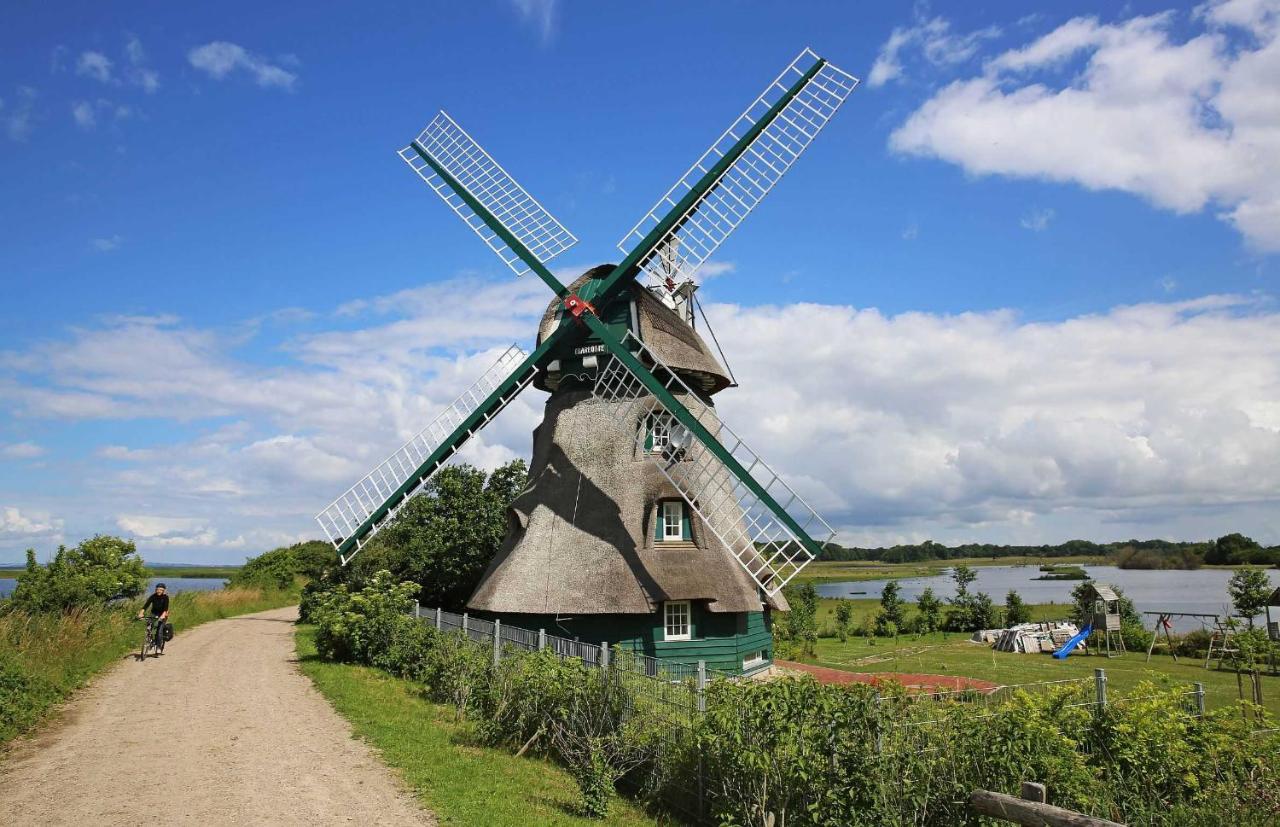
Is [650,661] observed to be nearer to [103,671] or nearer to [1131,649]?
[103,671]

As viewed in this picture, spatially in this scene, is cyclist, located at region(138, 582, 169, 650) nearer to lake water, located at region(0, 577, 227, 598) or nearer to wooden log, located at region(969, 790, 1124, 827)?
lake water, located at region(0, 577, 227, 598)

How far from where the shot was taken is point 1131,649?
27.8 metres

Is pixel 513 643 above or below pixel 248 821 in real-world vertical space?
above

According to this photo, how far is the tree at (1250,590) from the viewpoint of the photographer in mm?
23141

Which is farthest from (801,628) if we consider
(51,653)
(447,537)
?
(51,653)

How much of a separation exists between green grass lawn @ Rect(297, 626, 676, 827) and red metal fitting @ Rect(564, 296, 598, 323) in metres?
9.31

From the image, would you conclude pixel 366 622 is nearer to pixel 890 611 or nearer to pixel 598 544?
pixel 598 544

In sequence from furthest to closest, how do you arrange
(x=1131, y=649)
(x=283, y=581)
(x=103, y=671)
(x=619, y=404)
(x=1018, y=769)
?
(x=283, y=581)
(x=1131, y=649)
(x=619, y=404)
(x=103, y=671)
(x=1018, y=769)

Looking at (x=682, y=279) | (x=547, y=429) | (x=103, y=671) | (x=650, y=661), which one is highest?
(x=682, y=279)

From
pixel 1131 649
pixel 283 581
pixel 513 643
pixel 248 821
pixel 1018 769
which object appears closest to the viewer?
pixel 1018 769

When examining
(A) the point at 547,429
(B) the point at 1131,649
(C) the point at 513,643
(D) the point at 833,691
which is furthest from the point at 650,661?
(B) the point at 1131,649

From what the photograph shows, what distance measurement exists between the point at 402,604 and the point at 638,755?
9.67m

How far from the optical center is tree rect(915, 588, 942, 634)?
1403 inches

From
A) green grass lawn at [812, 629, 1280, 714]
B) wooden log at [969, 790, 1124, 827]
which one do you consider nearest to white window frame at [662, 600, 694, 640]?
green grass lawn at [812, 629, 1280, 714]
